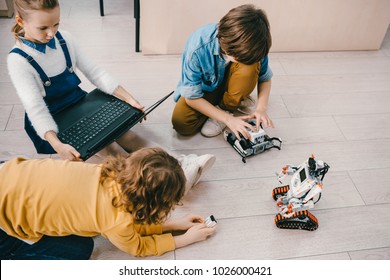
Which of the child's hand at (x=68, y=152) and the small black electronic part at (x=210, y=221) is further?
the small black electronic part at (x=210, y=221)

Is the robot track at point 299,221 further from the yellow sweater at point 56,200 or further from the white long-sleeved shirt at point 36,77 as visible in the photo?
the white long-sleeved shirt at point 36,77

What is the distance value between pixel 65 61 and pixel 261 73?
73 cm

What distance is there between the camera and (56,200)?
0.84 meters

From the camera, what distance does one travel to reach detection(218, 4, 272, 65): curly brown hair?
107cm

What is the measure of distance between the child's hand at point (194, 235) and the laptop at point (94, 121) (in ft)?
1.23

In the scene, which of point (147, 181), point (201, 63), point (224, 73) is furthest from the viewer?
point (224, 73)

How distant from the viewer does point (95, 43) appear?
6.18 ft

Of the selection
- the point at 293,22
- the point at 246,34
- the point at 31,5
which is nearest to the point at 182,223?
the point at 246,34

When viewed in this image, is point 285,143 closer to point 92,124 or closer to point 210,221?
point 210,221

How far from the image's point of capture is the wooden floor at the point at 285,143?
3.85ft

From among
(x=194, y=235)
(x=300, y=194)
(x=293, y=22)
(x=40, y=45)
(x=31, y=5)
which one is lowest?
(x=194, y=235)

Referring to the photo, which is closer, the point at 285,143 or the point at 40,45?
the point at 40,45

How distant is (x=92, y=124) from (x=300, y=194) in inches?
27.0

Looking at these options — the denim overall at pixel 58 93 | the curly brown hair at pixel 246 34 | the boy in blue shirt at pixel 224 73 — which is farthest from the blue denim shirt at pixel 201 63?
the denim overall at pixel 58 93
